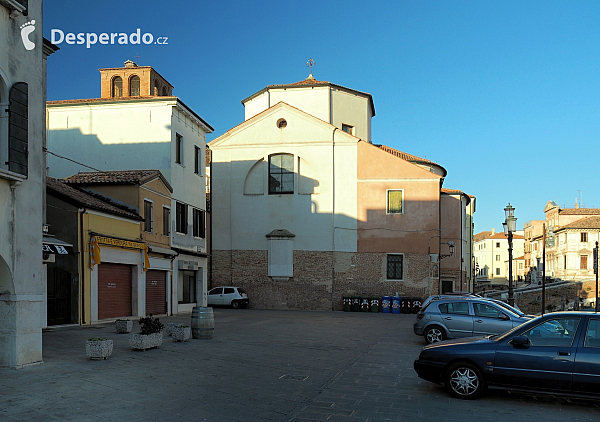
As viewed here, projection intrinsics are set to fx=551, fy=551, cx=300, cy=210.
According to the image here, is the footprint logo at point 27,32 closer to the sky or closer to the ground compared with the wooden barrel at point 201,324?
closer to the sky

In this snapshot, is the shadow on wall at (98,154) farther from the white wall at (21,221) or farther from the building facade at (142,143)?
the white wall at (21,221)

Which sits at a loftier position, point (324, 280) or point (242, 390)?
point (242, 390)

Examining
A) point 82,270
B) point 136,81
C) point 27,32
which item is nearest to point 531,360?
point 27,32

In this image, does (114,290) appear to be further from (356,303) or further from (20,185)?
(356,303)

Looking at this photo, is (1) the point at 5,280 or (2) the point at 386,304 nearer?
(1) the point at 5,280

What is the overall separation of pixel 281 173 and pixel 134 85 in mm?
11465

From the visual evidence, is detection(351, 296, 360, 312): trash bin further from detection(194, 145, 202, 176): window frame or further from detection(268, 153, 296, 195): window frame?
detection(194, 145, 202, 176): window frame

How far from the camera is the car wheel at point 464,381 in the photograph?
28.5 feet

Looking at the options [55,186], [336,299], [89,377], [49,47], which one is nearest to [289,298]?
[336,299]

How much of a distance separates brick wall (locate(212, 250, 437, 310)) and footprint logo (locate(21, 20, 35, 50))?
2762 centimetres

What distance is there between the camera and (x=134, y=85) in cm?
3294

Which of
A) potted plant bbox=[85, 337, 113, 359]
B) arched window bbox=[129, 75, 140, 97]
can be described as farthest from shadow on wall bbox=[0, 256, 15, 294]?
arched window bbox=[129, 75, 140, 97]

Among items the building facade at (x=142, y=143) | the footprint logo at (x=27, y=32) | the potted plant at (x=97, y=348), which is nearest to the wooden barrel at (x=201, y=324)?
the potted plant at (x=97, y=348)

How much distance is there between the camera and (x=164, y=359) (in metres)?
12.7
